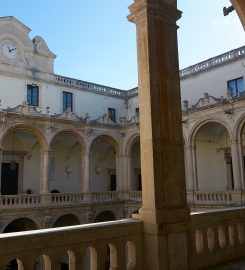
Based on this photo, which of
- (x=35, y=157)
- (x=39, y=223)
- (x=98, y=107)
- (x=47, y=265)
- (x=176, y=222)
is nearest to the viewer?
(x=47, y=265)

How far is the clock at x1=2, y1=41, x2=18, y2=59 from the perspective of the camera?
68.9 feet

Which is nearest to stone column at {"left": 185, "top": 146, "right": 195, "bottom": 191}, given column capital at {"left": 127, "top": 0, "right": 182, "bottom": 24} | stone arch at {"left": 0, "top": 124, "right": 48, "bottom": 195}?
stone arch at {"left": 0, "top": 124, "right": 48, "bottom": 195}

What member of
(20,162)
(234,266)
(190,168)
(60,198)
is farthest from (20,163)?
(234,266)

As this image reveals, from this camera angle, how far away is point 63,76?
23844mm

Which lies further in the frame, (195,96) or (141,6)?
(195,96)

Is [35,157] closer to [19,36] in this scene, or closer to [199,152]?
[19,36]

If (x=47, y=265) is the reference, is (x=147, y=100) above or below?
above

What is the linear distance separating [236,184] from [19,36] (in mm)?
17312

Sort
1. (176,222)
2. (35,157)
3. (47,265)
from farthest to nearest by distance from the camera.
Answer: (35,157), (176,222), (47,265)

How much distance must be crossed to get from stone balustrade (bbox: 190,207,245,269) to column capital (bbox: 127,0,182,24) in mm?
2752

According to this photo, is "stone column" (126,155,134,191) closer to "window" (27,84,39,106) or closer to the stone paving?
"window" (27,84,39,106)

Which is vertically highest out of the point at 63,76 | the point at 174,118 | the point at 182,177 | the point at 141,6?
the point at 63,76

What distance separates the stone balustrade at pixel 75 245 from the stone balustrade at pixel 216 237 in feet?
2.85

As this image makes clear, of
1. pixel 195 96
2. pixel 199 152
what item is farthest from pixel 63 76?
pixel 199 152
